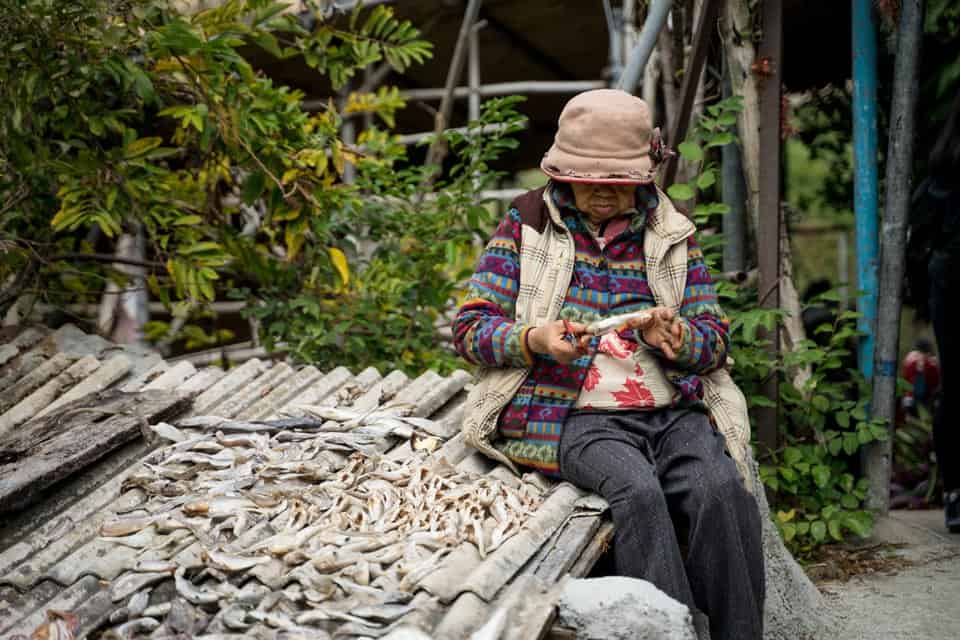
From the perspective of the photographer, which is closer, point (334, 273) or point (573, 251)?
point (573, 251)

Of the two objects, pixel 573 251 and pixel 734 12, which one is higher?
pixel 734 12

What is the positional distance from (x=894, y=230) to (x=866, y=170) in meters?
0.33

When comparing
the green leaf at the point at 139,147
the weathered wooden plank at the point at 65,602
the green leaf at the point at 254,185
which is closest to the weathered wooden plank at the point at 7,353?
the green leaf at the point at 139,147

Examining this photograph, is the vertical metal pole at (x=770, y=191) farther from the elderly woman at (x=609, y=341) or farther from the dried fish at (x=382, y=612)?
the dried fish at (x=382, y=612)

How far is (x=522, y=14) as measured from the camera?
672 cm

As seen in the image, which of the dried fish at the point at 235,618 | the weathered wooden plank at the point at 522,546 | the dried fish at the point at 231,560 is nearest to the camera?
the dried fish at the point at 235,618

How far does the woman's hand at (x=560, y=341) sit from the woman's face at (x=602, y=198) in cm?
41

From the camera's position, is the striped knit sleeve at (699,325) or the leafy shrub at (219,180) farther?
the leafy shrub at (219,180)

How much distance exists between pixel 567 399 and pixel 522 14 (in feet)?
14.3

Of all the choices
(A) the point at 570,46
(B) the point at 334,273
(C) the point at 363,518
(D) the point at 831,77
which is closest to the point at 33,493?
(C) the point at 363,518

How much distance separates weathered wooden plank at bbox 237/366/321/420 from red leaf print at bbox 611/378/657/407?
1470mm

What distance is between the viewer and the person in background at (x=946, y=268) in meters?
4.30

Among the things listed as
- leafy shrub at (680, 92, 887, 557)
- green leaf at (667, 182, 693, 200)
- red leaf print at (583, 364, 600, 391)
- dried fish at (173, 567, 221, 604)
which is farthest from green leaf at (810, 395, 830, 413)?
dried fish at (173, 567, 221, 604)

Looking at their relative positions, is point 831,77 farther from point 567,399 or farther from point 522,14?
point 567,399
